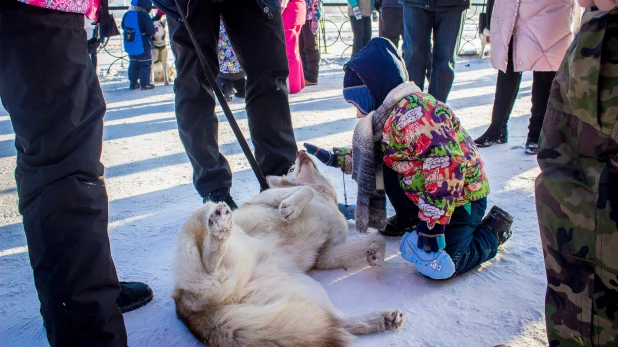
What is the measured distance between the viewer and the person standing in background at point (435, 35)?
13.3ft

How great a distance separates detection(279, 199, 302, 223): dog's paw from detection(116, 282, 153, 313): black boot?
72 cm

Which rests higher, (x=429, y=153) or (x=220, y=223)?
(x=429, y=153)

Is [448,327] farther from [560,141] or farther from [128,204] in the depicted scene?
[128,204]

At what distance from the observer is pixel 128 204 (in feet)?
10.5

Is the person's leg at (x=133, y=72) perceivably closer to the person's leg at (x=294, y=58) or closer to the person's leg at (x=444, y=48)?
the person's leg at (x=294, y=58)

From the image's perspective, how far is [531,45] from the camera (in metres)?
3.63

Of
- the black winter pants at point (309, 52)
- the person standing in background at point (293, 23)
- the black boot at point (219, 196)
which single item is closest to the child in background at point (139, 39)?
the black winter pants at point (309, 52)

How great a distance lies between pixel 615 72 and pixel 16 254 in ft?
9.20

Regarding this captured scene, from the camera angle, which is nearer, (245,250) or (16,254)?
(245,250)

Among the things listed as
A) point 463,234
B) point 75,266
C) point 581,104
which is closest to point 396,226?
point 463,234

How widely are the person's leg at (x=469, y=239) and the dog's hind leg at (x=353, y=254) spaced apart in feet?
1.09

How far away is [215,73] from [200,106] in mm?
232

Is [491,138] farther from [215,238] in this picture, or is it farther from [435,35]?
[215,238]

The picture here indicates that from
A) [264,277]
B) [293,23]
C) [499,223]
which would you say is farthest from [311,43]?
[264,277]
